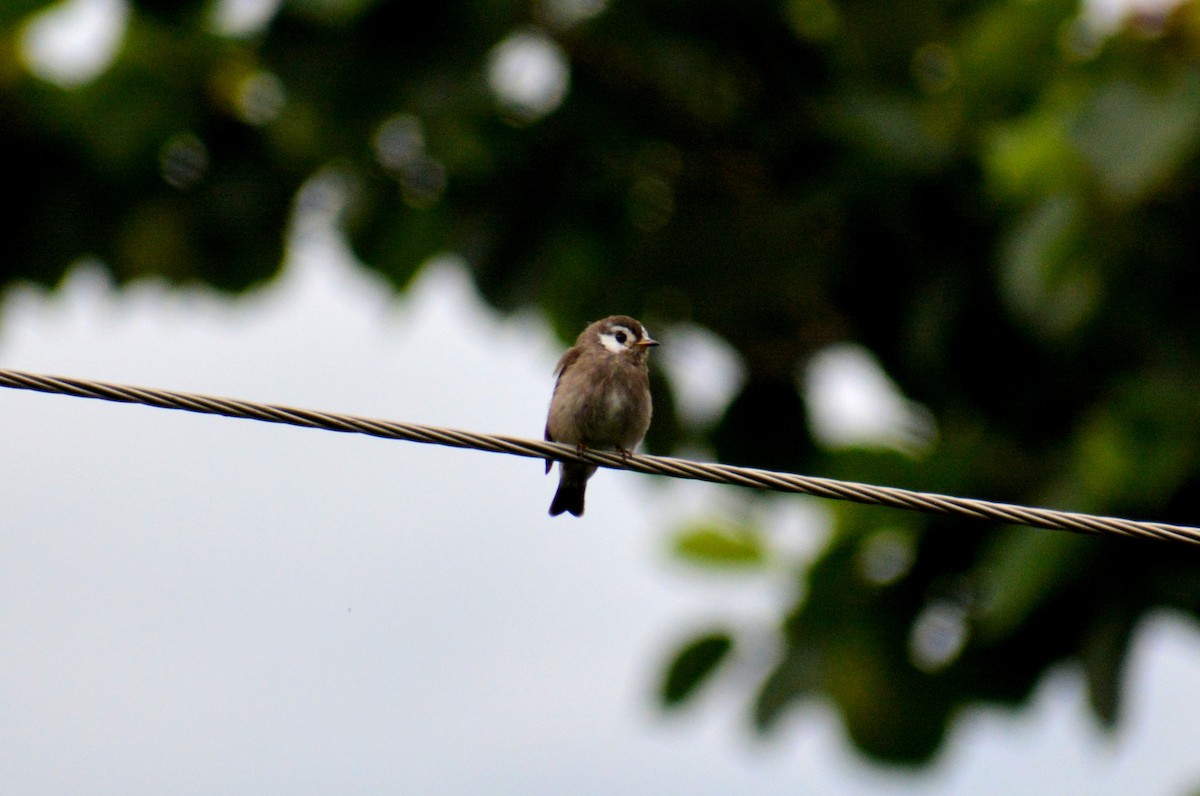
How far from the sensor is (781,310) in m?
9.05

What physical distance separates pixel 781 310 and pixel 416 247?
1.85 metres

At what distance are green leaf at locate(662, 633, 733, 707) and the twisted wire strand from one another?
332 centimetres

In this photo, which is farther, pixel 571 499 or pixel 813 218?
pixel 813 218

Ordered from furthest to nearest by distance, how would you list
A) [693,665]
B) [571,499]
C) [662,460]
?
[693,665]
[571,499]
[662,460]

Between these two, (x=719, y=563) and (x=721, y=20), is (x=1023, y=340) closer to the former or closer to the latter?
(x=719, y=563)

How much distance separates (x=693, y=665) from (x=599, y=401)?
1.56 metres

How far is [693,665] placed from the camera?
7.91 m

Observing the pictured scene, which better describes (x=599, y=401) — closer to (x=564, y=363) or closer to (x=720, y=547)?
(x=564, y=363)

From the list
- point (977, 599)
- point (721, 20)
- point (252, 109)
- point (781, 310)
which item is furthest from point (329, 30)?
point (977, 599)

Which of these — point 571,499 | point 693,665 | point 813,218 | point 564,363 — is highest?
point 813,218

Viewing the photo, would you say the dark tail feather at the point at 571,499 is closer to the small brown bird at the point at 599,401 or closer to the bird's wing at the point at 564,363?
the small brown bird at the point at 599,401

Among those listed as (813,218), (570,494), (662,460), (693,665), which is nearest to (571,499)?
(570,494)

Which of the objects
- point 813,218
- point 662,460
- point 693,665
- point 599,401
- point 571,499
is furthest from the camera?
point 813,218

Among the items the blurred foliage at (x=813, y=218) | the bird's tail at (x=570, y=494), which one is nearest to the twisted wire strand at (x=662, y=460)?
the blurred foliage at (x=813, y=218)
